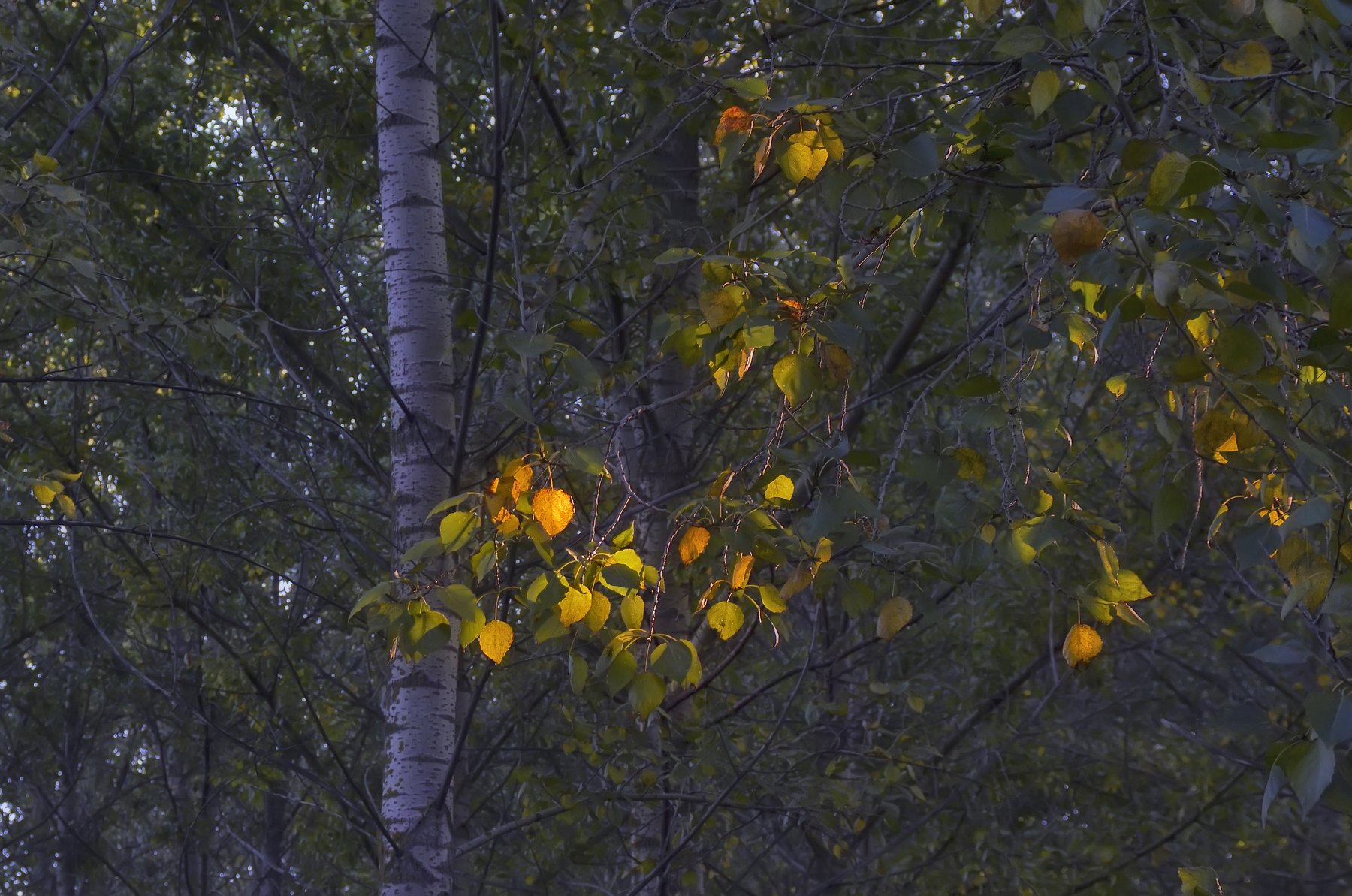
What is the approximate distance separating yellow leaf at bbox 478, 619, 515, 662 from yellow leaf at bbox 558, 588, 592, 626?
26cm

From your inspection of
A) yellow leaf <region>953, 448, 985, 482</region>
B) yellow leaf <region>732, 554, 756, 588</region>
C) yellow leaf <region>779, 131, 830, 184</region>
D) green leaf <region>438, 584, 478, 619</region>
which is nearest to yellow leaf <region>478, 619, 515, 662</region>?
green leaf <region>438, 584, 478, 619</region>

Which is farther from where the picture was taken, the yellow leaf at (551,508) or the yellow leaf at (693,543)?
the yellow leaf at (693,543)

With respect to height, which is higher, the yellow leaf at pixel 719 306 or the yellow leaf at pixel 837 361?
the yellow leaf at pixel 719 306

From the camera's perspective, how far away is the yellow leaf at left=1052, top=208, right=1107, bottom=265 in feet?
5.61

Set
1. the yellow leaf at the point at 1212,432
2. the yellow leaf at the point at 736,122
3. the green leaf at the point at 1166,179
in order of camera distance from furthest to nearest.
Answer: the yellow leaf at the point at 736,122 < the yellow leaf at the point at 1212,432 < the green leaf at the point at 1166,179

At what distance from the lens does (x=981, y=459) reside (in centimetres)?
218

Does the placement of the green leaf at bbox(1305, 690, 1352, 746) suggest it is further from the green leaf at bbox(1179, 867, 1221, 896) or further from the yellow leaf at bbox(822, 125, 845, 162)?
the yellow leaf at bbox(822, 125, 845, 162)

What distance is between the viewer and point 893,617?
7.20ft

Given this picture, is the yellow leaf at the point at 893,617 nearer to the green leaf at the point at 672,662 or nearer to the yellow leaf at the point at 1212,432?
the green leaf at the point at 672,662

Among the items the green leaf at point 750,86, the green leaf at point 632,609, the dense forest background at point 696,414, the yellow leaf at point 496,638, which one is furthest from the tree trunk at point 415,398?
the green leaf at point 750,86

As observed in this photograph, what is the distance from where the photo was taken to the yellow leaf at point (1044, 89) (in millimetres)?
1993

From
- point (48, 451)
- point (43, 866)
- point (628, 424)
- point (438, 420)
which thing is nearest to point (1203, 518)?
point (628, 424)

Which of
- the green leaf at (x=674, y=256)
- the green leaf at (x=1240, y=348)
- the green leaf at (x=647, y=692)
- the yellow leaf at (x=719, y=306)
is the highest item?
the green leaf at (x=674, y=256)

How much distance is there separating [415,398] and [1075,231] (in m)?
2.01
